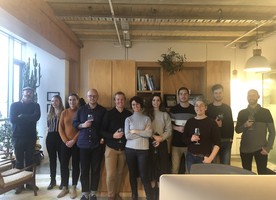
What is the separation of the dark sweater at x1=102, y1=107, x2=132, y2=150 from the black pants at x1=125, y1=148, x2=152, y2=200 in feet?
0.56

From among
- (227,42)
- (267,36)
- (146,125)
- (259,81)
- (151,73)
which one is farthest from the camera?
(227,42)

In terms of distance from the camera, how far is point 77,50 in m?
6.35

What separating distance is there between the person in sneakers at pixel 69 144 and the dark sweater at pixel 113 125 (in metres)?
0.54

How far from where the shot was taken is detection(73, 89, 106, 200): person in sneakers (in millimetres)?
3551

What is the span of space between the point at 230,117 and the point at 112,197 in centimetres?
195

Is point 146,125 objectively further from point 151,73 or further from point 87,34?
point 87,34

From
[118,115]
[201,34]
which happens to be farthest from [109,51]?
[118,115]

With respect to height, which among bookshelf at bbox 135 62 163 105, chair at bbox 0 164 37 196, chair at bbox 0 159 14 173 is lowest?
chair at bbox 0 164 37 196

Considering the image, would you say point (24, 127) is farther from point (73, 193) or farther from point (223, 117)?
point (223, 117)

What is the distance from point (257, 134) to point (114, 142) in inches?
76.5

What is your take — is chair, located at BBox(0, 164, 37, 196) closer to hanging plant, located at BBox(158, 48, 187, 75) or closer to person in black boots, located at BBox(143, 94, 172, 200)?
person in black boots, located at BBox(143, 94, 172, 200)

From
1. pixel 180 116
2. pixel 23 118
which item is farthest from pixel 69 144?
pixel 180 116

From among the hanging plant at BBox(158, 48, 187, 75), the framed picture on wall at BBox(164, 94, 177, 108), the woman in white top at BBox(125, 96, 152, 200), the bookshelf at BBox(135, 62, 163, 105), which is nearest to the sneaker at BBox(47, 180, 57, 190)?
the woman in white top at BBox(125, 96, 152, 200)

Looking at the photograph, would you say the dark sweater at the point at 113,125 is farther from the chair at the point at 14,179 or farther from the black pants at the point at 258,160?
the black pants at the point at 258,160
